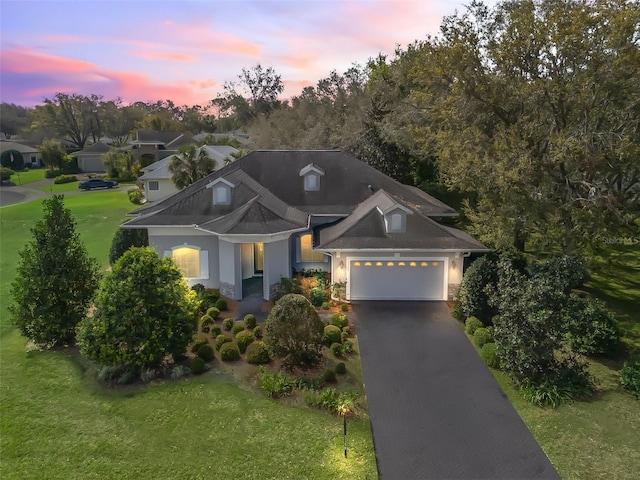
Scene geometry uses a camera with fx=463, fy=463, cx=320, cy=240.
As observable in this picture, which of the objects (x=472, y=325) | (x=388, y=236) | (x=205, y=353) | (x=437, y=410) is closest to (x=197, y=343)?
(x=205, y=353)

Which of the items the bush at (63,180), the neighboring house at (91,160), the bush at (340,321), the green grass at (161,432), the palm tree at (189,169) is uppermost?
the neighboring house at (91,160)

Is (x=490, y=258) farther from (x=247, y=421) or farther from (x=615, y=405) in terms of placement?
(x=247, y=421)

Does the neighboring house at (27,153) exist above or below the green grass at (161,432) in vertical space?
above

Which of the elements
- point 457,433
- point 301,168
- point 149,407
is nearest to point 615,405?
point 457,433

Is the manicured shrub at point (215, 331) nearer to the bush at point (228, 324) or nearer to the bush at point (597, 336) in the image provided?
the bush at point (228, 324)

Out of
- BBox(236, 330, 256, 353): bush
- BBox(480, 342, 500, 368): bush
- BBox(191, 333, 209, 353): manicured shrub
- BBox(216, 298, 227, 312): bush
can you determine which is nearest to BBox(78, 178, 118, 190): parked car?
BBox(216, 298, 227, 312): bush

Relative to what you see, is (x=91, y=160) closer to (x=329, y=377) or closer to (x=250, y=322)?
(x=250, y=322)

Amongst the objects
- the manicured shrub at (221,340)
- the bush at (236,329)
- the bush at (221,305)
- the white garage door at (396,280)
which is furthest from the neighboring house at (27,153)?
the manicured shrub at (221,340)
